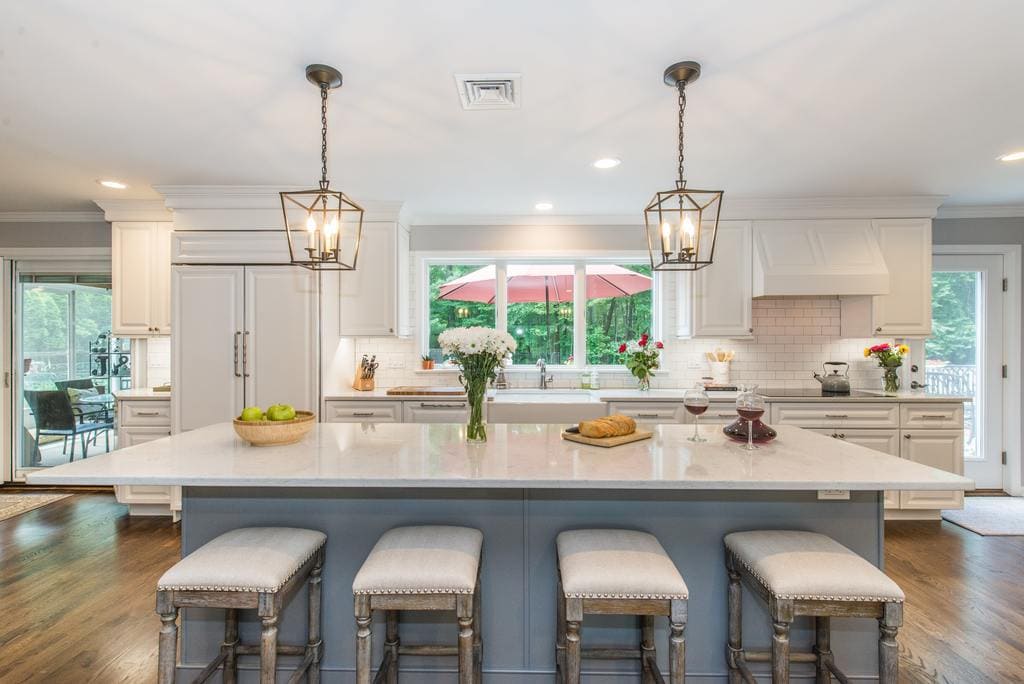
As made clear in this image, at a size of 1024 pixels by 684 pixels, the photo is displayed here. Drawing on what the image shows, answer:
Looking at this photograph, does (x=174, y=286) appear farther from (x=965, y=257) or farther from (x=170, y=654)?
(x=965, y=257)

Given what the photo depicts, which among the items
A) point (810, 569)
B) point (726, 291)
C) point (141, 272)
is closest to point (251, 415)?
point (810, 569)

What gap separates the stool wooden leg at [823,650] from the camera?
1.82 m

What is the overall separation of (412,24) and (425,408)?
269 centimetres

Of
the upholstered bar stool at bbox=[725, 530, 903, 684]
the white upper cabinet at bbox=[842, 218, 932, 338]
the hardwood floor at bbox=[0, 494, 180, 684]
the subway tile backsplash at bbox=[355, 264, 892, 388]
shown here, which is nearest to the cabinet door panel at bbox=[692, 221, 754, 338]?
the subway tile backsplash at bbox=[355, 264, 892, 388]

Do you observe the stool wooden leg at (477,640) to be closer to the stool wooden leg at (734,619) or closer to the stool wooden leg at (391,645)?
the stool wooden leg at (391,645)

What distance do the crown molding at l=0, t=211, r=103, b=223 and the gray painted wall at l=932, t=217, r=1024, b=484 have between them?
7.39 m

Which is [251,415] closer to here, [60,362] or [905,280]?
[60,362]

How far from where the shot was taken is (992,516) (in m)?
3.83

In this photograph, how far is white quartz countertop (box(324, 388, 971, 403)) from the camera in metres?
3.71

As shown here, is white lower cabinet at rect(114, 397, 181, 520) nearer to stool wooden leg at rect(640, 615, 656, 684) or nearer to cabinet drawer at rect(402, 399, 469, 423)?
cabinet drawer at rect(402, 399, 469, 423)

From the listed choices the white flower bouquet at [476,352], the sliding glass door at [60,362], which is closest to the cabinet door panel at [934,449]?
the white flower bouquet at [476,352]

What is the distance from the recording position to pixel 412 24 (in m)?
1.80

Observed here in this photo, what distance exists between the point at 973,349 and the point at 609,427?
4364mm

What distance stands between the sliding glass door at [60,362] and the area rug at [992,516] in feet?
23.1
